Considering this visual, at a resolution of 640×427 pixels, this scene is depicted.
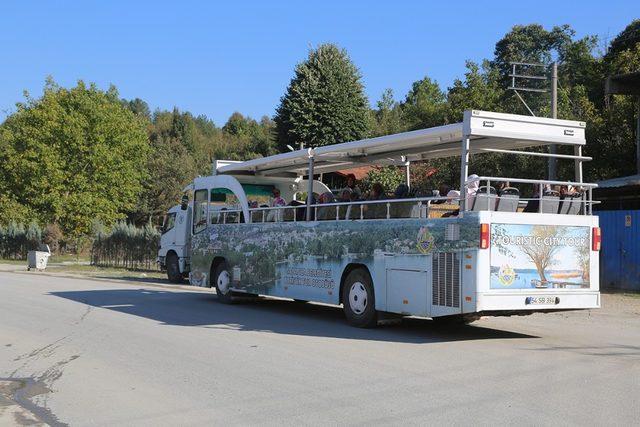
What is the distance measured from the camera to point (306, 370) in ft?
28.1

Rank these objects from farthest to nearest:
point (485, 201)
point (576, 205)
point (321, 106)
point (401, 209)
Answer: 1. point (321, 106)
2. point (401, 209)
3. point (576, 205)
4. point (485, 201)

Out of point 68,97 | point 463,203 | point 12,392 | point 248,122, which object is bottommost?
point 12,392

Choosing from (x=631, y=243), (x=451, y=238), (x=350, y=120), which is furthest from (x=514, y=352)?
(x=350, y=120)

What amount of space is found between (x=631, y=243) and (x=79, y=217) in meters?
38.0

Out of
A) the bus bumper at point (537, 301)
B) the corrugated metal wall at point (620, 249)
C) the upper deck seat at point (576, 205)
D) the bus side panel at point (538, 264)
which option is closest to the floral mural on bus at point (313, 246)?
the bus side panel at point (538, 264)

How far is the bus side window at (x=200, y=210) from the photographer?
58.5ft

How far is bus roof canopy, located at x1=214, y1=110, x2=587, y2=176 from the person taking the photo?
10.6 m

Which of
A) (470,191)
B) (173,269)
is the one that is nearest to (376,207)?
(470,191)

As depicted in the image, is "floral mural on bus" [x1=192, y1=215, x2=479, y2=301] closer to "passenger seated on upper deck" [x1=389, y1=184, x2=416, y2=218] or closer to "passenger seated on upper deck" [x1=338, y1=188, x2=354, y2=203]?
"passenger seated on upper deck" [x1=389, y1=184, x2=416, y2=218]

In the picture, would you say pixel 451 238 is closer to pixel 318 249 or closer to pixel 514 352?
pixel 514 352

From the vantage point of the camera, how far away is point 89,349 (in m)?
10.2

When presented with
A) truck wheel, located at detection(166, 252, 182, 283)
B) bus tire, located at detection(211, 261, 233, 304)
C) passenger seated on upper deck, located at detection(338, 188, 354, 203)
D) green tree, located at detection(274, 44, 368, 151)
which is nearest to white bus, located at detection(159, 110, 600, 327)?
passenger seated on upper deck, located at detection(338, 188, 354, 203)

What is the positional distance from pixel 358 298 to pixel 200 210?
23.3 ft

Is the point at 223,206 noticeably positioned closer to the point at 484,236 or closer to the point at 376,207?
the point at 376,207
